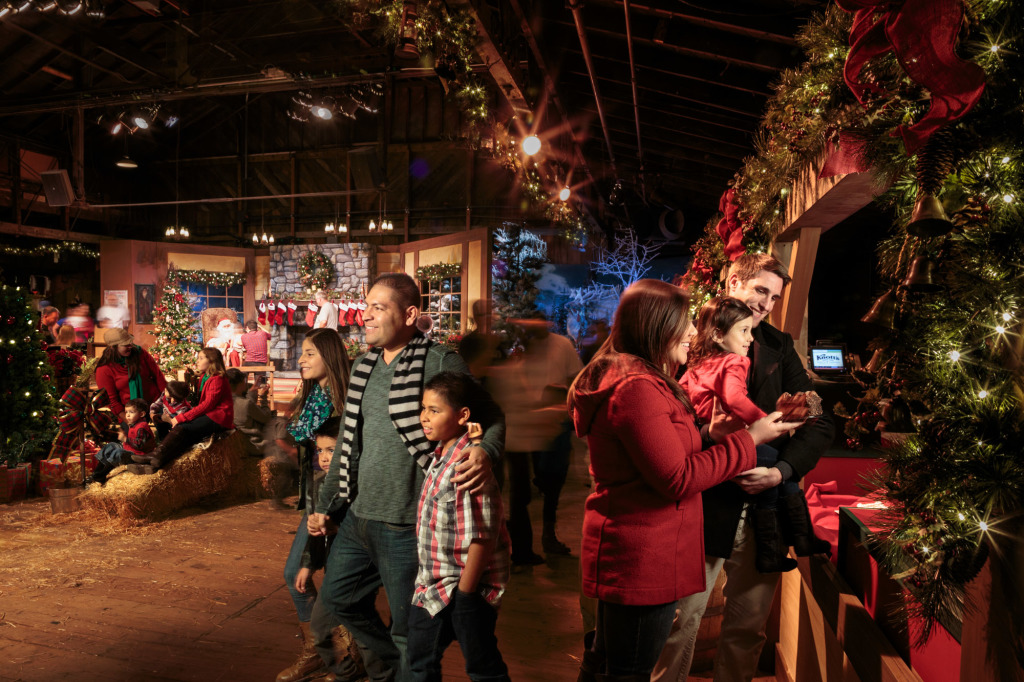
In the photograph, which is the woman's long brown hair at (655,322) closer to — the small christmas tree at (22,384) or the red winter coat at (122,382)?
the red winter coat at (122,382)

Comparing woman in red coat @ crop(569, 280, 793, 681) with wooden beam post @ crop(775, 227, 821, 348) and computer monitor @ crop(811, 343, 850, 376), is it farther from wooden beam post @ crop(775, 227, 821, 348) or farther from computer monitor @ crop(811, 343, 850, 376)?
computer monitor @ crop(811, 343, 850, 376)

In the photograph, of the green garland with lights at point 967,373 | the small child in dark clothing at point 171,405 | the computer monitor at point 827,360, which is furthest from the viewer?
the computer monitor at point 827,360

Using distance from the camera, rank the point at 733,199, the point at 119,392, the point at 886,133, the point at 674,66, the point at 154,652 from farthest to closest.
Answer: the point at 119,392, the point at 674,66, the point at 733,199, the point at 154,652, the point at 886,133

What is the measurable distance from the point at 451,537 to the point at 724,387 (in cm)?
105

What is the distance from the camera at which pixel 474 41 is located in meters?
4.47

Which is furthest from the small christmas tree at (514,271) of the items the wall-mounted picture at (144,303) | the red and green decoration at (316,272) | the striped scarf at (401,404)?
the striped scarf at (401,404)

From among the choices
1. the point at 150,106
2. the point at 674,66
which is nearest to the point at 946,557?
the point at 674,66

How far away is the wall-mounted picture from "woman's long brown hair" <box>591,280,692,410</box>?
559 inches

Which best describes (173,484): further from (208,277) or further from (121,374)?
(208,277)

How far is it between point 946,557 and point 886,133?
3.18 ft

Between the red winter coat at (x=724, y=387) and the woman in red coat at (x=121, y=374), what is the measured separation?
5.75 meters

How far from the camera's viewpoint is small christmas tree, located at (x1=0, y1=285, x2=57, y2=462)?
20.4 feet

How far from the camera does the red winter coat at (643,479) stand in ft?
5.41

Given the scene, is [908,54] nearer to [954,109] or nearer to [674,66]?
[954,109]
